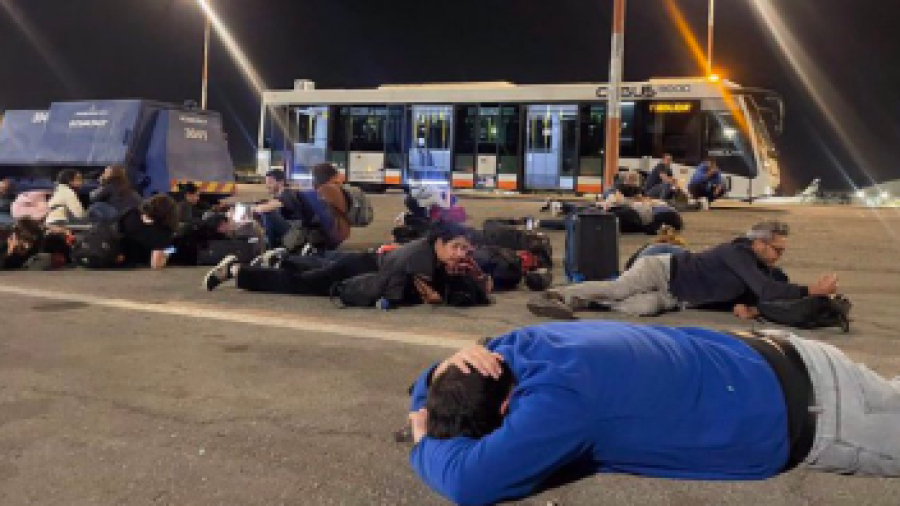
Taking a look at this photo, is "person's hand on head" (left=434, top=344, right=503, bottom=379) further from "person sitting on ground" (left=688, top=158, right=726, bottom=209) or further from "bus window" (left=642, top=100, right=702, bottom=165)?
"bus window" (left=642, top=100, right=702, bottom=165)

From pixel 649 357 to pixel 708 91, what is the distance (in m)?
21.1

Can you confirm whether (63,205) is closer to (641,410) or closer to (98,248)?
Result: (98,248)

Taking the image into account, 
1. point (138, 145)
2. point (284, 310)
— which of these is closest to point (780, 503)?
point (284, 310)

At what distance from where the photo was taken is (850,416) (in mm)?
2744

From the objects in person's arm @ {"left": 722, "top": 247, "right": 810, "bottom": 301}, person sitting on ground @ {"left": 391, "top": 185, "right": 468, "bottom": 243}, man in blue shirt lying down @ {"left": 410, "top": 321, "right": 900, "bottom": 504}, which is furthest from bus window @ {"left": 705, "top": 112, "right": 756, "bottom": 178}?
man in blue shirt lying down @ {"left": 410, "top": 321, "right": 900, "bottom": 504}

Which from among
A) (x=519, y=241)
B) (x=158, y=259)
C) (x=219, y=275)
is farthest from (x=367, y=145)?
(x=219, y=275)

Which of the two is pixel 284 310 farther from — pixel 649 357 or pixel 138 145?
pixel 138 145

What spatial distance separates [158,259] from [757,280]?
22.4 feet

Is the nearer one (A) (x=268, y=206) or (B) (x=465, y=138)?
(A) (x=268, y=206)

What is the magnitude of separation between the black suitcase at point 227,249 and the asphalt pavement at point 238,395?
117cm

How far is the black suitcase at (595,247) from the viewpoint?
8.16 m

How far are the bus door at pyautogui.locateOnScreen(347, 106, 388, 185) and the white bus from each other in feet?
0.11

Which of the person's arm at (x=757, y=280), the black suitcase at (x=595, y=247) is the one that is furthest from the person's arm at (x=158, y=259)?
the person's arm at (x=757, y=280)

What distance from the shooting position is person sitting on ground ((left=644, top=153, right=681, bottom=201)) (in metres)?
17.0
